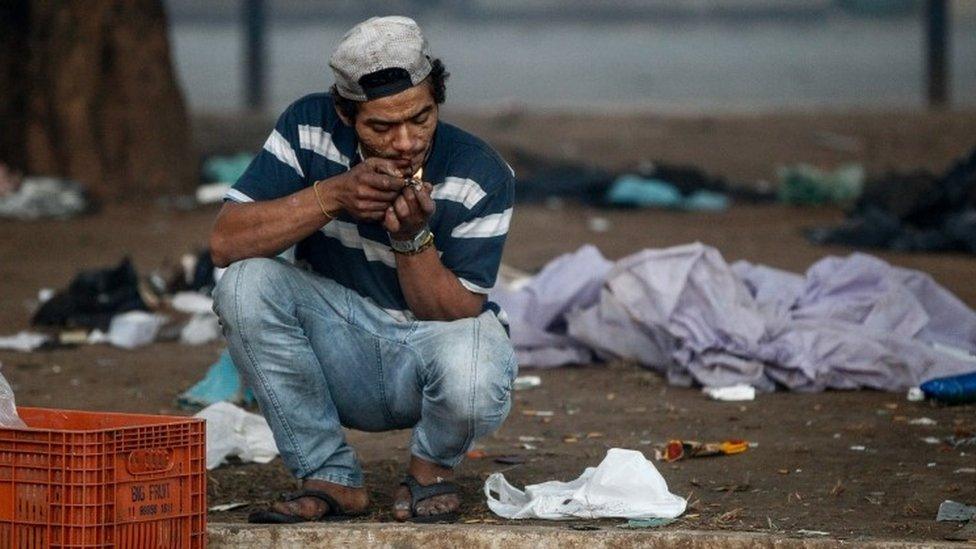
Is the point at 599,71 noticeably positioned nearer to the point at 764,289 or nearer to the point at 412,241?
the point at 764,289

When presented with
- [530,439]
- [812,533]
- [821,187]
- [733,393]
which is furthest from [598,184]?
[812,533]

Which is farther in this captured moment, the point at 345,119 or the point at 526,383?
the point at 526,383

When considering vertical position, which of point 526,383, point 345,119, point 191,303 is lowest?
point 191,303

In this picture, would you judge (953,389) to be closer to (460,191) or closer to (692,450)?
(692,450)

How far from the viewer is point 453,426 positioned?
4.12 m

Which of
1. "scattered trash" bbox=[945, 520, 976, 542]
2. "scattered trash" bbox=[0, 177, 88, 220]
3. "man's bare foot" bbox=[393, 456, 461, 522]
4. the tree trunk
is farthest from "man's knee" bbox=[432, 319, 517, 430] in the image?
the tree trunk

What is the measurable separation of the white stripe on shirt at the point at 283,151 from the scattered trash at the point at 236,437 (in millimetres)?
Result: 1077

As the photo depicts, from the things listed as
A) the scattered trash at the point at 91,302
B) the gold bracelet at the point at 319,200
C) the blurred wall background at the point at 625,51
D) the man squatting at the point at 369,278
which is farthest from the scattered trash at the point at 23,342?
the blurred wall background at the point at 625,51

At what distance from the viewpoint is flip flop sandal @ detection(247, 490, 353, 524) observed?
414 cm

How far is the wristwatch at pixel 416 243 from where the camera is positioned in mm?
3986

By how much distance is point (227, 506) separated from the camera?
4469mm

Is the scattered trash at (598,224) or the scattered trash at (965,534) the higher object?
the scattered trash at (965,534)

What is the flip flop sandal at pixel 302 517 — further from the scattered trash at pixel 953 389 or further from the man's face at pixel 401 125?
the scattered trash at pixel 953 389

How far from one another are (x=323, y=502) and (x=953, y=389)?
2.53 m
